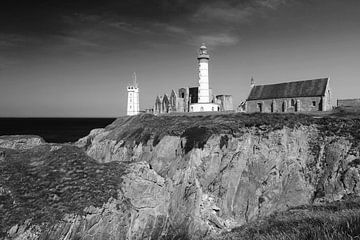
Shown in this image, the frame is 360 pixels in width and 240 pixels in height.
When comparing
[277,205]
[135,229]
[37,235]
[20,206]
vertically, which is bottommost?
[277,205]

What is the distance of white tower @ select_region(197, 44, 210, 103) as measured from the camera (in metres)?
58.9

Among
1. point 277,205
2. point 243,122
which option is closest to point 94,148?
point 243,122

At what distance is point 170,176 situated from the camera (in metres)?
27.6

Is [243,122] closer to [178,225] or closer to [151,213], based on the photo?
[178,225]

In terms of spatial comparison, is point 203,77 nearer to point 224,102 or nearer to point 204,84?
point 204,84

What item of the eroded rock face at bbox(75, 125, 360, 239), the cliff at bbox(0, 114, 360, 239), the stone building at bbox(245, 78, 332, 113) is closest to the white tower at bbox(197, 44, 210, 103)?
the stone building at bbox(245, 78, 332, 113)

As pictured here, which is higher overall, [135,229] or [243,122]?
[243,122]

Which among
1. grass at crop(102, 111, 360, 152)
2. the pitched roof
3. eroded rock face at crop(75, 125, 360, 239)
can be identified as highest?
the pitched roof

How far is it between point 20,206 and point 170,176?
646 inches

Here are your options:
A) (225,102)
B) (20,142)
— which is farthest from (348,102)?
(20,142)

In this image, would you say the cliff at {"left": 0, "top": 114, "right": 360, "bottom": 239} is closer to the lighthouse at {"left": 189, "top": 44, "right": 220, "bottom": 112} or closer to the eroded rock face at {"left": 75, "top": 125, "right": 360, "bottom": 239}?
Result: the eroded rock face at {"left": 75, "top": 125, "right": 360, "bottom": 239}

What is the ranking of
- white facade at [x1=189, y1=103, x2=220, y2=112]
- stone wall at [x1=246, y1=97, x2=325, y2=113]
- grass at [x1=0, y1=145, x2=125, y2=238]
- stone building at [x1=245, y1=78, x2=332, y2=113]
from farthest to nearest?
white facade at [x1=189, y1=103, x2=220, y2=112]
stone wall at [x1=246, y1=97, x2=325, y2=113]
stone building at [x1=245, y1=78, x2=332, y2=113]
grass at [x1=0, y1=145, x2=125, y2=238]

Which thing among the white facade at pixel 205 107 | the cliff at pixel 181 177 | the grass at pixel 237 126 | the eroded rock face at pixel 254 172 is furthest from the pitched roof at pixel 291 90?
the eroded rock face at pixel 254 172

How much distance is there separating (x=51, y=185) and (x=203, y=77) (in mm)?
48222
